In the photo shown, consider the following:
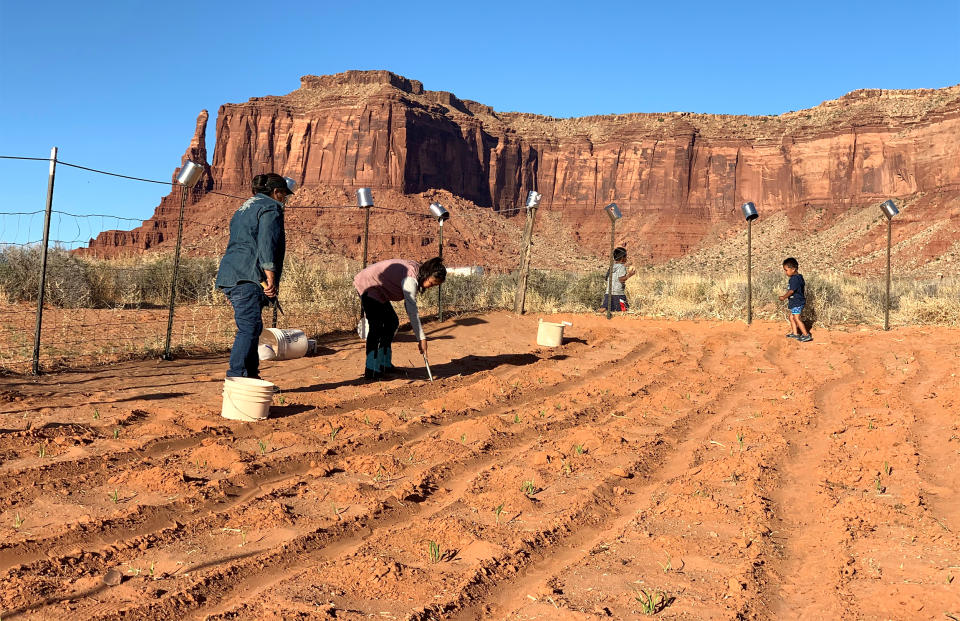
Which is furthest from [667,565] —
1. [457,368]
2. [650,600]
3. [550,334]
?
[550,334]

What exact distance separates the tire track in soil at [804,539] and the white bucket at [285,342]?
5772 mm

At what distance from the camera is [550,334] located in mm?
11547

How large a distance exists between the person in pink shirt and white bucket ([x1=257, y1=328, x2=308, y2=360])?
58.7 inches

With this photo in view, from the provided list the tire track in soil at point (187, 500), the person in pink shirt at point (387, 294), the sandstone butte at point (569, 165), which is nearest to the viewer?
the tire track in soil at point (187, 500)

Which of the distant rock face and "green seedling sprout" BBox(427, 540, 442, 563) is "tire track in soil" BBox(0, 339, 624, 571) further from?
the distant rock face

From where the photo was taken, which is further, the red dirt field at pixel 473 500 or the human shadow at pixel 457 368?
the human shadow at pixel 457 368

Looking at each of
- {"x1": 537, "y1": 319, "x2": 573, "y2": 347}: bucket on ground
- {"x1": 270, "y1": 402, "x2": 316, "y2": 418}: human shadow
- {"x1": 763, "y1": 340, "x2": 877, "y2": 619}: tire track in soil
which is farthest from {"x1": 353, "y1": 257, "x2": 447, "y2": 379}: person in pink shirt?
{"x1": 537, "y1": 319, "x2": 573, "y2": 347}: bucket on ground

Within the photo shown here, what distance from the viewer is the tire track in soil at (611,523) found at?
3125 millimetres

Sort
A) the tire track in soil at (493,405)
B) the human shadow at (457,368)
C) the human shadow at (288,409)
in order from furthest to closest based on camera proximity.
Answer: the human shadow at (457,368)
the human shadow at (288,409)
the tire track in soil at (493,405)

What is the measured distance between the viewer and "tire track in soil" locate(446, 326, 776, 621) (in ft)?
10.3

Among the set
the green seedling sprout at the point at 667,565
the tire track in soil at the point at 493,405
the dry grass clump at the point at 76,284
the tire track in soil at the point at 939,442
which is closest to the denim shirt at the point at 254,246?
the tire track in soil at the point at 493,405

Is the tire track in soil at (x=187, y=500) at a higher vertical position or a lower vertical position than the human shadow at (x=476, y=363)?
lower

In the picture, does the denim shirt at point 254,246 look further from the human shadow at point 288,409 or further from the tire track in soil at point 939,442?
the tire track in soil at point 939,442

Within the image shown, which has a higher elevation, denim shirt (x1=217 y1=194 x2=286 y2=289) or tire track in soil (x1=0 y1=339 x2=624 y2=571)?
denim shirt (x1=217 y1=194 x2=286 y2=289)
